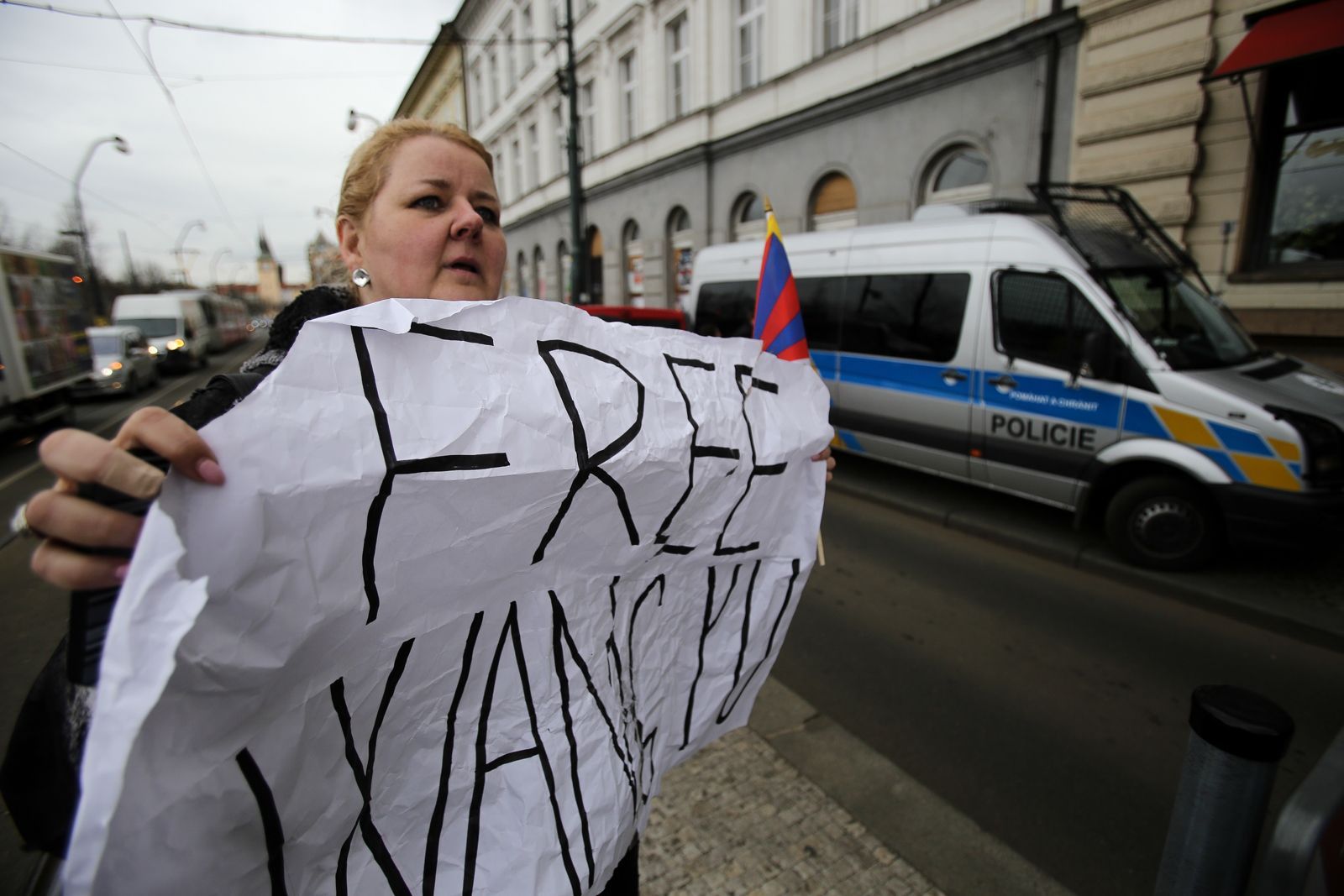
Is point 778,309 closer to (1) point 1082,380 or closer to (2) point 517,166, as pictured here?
(1) point 1082,380

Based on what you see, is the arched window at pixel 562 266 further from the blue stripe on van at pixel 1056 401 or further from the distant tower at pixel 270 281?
the distant tower at pixel 270 281

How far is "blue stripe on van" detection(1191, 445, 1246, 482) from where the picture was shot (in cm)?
436

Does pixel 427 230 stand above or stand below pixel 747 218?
below

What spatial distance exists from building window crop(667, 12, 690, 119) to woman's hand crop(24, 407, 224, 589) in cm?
1738

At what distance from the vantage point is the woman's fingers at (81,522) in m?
0.63

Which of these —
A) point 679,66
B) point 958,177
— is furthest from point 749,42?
point 958,177

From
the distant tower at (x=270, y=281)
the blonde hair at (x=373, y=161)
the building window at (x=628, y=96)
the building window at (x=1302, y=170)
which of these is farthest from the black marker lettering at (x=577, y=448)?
the distant tower at (x=270, y=281)

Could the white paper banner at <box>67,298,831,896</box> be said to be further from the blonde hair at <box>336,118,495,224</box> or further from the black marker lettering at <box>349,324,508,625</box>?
the blonde hair at <box>336,118,495,224</box>

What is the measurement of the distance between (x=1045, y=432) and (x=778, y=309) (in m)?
4.32

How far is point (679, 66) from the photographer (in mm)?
16375

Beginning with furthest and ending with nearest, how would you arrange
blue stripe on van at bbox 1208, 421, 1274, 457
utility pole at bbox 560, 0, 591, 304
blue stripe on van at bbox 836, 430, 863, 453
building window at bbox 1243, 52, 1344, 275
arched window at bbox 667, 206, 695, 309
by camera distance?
arched window at bbox 667, 206, 695, 309, utility pole at bbox 560, 0, 591, 304, building window at bbox 1243, 52, 1344, 275, blue stripe on van at bbox 836, 430, 863, 453, blue stripe on van at bbox 1208, 421, 1274, 457

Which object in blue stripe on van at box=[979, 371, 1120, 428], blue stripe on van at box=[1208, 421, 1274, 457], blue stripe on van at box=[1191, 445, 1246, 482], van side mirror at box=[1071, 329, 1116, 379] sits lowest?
blue stripe on van at box=[1191, 445, 1246, 482]

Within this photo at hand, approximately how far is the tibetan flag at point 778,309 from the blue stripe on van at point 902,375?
14.7ft

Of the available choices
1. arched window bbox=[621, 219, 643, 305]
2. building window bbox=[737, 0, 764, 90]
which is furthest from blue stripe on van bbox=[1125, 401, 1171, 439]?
arched window bbox=[621, 219, 643, 305]
